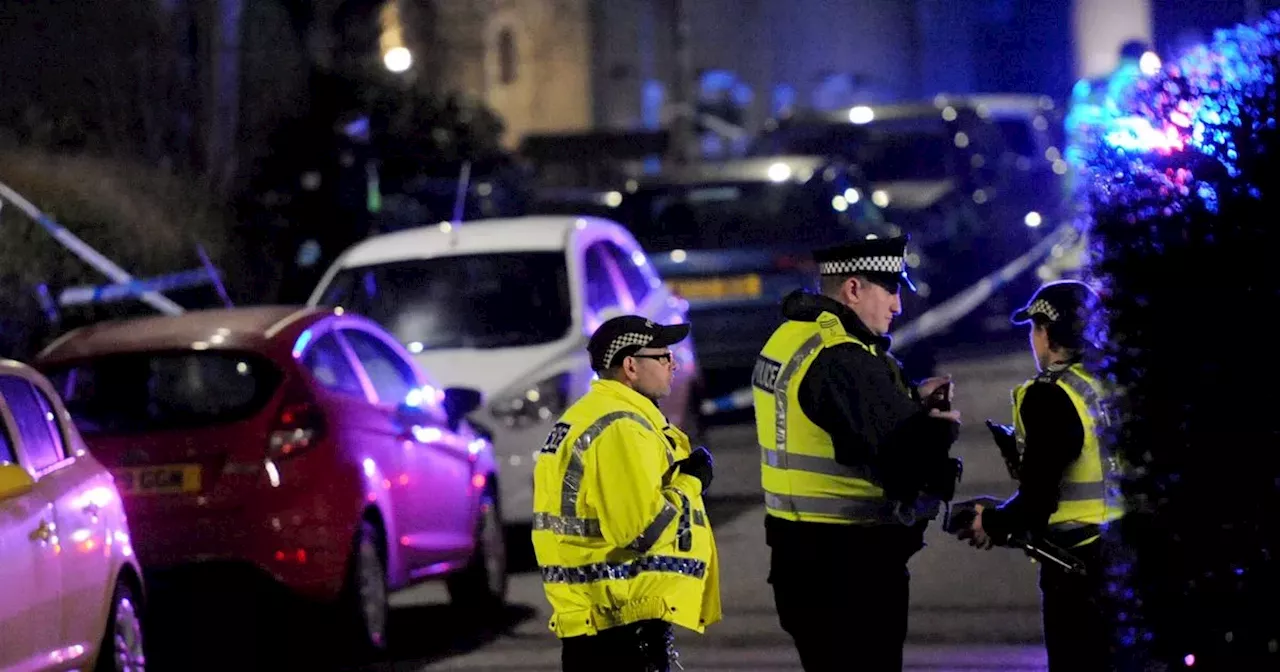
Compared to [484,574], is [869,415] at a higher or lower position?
higher

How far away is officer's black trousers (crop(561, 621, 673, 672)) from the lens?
218 inches

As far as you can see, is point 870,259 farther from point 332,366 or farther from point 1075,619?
point 332,366

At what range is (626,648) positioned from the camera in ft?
18.2

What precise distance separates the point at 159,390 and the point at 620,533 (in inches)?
171

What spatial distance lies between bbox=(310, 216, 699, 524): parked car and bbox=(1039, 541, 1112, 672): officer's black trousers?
5.34 metres

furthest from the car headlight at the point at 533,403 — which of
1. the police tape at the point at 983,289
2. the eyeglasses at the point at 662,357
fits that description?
the police tape at the point at 983,289

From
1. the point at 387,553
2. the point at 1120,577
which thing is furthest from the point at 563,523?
the point at 387,553

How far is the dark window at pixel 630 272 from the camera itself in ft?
42.3

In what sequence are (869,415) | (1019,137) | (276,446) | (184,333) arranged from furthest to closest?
1. (1019,137)
2. (184,333)
3. (276,446)
4. (869,415)

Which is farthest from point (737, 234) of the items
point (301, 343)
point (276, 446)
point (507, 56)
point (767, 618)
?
point (507, 56)

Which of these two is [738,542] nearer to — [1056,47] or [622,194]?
[622,194]

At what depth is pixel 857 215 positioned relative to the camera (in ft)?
54.2

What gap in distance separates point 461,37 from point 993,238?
15573mm

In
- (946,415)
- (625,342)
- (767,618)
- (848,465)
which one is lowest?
(767,618)
